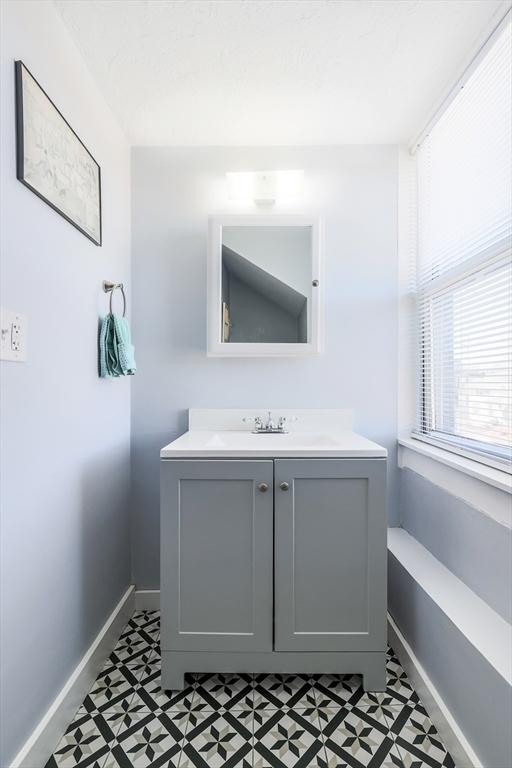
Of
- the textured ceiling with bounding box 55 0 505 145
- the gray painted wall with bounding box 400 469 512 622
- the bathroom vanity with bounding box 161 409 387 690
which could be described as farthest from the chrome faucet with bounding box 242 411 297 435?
the textured ceiling with bounding box 55 0 505 145

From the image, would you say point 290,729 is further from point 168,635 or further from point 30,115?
point 30,115

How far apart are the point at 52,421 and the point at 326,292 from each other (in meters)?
1.31

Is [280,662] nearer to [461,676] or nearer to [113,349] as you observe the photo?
[461,676]

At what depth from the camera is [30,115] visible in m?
1.08

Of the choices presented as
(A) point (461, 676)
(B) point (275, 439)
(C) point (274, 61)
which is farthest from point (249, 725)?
(C) point (274, 61)

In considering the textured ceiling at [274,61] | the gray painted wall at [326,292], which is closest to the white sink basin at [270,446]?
the gray painted wall at [326,292]

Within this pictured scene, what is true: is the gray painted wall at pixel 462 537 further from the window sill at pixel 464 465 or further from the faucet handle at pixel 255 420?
the faucet handle at pixel 255 420

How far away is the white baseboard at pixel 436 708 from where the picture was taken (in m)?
1.11

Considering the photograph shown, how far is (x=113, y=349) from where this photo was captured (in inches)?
62.5

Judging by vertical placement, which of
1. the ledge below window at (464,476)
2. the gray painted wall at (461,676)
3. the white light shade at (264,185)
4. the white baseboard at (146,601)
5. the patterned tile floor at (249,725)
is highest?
the white light shade at (264,185)

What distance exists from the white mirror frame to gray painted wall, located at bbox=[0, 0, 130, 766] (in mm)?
435

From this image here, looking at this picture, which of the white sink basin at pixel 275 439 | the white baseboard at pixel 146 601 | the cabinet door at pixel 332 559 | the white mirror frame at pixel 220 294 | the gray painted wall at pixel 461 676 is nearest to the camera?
the gray painted wall at pixel 461 676

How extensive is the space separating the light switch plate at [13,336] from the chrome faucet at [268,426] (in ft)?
3.39

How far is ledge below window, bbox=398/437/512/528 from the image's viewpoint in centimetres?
119
